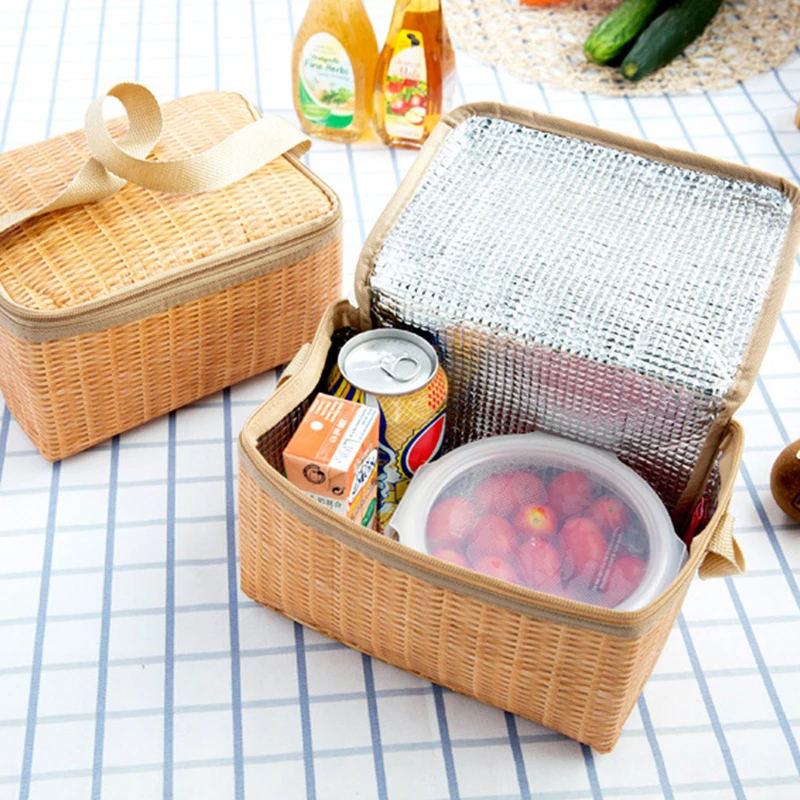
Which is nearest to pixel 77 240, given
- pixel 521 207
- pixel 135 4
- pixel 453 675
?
pixel 521 207

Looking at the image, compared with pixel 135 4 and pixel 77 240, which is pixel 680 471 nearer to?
pixel 77 240

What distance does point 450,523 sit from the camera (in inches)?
36.7

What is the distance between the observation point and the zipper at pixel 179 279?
3.28 feet

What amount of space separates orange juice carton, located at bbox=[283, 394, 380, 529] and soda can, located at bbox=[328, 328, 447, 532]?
0.07ft

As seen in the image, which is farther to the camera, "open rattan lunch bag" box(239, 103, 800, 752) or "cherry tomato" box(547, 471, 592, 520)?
"cherry tomato" box(547, 471, 592, 520)

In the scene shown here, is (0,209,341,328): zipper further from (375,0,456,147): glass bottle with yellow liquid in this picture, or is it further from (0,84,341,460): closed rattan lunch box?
(375,0,456,147): glass bottle with yellow liquid

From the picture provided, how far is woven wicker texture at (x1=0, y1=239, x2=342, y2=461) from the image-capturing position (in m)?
1.05

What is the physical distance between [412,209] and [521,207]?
0.34 feet

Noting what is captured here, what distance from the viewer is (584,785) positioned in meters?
0.90

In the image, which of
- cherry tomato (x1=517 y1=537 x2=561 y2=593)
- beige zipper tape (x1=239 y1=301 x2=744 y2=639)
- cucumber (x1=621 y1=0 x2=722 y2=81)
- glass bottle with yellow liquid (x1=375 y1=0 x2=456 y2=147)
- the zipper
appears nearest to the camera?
beige zipper tape (x1=239 y1=301 x2=744 y2=639)

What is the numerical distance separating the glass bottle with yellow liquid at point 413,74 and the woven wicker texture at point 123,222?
0.31 m

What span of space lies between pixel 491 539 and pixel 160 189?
49 centimetres

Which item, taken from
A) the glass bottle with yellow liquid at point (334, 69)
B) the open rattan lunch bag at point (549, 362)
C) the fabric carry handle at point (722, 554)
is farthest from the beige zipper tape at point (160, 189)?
the fabric carry handle at point (722, 554)

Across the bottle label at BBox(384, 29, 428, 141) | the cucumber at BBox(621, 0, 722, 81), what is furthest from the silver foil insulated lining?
the cucumber at BBox(621, 0, 722, 81)
